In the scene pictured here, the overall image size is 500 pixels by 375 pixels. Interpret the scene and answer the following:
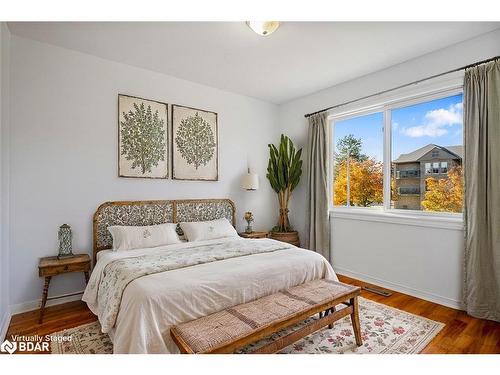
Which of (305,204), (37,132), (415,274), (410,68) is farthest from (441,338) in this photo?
(37,132)

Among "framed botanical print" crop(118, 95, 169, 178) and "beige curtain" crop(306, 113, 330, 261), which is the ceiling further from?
"beige curtain" crop(306, 113, 330, 261)

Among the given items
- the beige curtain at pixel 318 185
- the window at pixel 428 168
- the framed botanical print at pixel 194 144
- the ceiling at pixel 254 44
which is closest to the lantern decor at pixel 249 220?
the framed botanical print at pixel 194 144

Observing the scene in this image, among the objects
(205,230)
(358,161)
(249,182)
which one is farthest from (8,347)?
(358,161)

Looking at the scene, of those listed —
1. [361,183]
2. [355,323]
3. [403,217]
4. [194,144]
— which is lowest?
[355,323]

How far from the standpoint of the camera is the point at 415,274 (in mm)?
3045

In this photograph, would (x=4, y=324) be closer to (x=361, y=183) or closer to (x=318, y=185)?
(x=318, y=185)

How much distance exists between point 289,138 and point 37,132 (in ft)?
11.5

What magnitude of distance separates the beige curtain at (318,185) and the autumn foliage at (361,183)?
0.23 metres

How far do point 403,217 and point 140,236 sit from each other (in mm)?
3090

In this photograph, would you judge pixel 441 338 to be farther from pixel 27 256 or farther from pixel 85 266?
pixel 27 256

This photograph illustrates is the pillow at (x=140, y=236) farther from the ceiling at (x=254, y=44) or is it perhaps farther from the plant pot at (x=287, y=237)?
the ceiling at (x=254, y=44)

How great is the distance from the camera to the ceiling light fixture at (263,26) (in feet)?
7.54

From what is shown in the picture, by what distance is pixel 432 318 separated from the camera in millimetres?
2523

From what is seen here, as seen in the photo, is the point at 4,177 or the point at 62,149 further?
the point at 62,149
